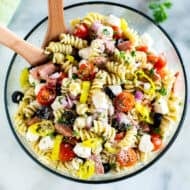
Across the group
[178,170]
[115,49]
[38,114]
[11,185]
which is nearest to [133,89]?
[115,49]

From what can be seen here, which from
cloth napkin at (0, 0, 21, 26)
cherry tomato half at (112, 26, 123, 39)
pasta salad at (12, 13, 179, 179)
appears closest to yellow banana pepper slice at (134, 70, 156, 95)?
pasta salad at (12, 13, 179, 179)

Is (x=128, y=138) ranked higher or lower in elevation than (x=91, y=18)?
lower

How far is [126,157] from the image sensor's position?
3.97 ft

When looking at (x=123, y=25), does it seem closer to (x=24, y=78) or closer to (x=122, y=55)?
(x=122, y=55)

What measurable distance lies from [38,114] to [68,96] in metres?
0.09

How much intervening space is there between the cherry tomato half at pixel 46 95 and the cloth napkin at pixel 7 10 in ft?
0.95

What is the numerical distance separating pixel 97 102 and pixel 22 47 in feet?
0.75

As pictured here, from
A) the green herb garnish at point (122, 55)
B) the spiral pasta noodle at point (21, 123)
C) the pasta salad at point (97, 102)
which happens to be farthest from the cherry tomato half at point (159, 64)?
the spiral pasta noodle at point (21, 123)

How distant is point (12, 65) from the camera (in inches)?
53.7

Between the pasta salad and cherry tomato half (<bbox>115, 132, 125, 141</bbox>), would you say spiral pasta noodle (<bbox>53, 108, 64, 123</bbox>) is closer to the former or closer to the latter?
the pasta salad

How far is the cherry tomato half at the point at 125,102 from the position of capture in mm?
1162

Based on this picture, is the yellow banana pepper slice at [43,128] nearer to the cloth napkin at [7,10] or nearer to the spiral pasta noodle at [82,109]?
the spiral pasta noodle at [82,109]

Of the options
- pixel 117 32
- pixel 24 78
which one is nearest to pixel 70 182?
pixel 24 78

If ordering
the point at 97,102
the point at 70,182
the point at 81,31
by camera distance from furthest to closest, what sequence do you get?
1. the point at 70,182
2. the point at 81,31
3. the point at 97,102
